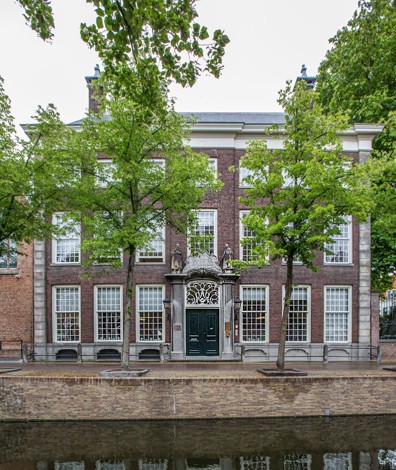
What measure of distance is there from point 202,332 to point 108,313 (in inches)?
189

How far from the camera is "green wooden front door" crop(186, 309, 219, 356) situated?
18984 millimetres

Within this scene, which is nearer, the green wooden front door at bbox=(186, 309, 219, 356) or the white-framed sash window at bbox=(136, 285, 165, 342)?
the green wooden front door at bbox=(186, 309, 219, 356)

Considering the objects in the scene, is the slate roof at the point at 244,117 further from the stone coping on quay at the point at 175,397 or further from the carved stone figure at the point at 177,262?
the stone coping on quay at the point at 175,397

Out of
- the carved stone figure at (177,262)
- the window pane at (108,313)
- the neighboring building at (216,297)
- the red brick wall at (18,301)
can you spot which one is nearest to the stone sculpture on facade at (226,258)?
the neighboring building at (216,297)

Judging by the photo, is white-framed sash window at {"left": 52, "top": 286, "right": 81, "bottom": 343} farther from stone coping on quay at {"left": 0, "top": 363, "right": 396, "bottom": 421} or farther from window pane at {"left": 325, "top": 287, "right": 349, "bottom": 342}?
window pane at {"left": 325, "top": 287, "right": 349, "bottom": 342}

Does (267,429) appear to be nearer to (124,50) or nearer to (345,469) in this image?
(345,469)

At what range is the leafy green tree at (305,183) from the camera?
Answer: 40.2 feet

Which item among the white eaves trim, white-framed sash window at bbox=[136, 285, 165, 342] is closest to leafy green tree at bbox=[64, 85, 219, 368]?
white-framed sash window at bbox=[136, 285, 165, 342]

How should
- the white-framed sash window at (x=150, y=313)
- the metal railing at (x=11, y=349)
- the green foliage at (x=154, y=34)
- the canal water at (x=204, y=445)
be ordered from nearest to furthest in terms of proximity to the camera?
the green foliage at (x=154, y=34) < the canal water at (x=204, y=445) < the metal railing at (x=11, y=349) < the white-framed sash window at (x=150, y=313)

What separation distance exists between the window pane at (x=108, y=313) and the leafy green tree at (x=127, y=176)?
6.28 metres

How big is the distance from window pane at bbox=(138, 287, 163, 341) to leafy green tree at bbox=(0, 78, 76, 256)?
744 cm

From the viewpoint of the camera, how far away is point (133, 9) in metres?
4.34

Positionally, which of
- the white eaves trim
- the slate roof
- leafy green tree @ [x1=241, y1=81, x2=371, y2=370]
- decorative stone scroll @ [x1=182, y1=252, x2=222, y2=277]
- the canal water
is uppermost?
the slate roof

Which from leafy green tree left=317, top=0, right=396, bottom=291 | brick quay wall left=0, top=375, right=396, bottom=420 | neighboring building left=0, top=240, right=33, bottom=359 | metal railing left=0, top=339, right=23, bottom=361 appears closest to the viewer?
brick quay wall left=0, top=375, right=396, bottom=420
